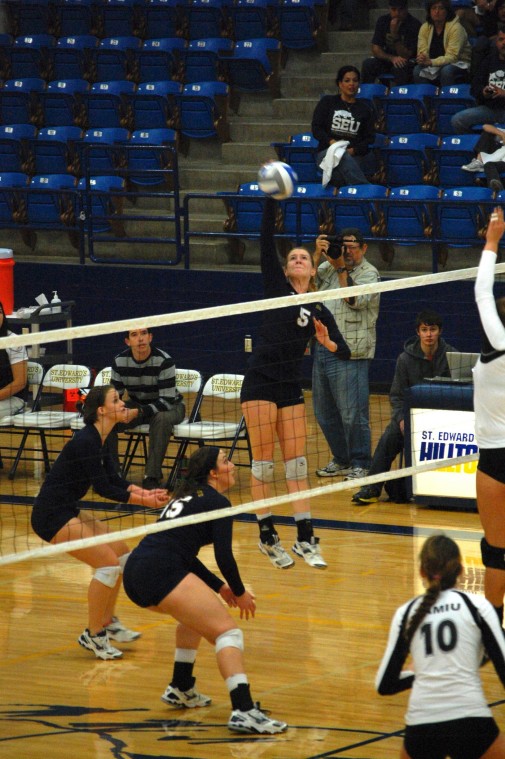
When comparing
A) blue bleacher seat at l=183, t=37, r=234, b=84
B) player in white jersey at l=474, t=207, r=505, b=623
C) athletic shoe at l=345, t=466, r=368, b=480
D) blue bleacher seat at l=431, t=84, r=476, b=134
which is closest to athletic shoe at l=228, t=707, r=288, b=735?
player in white jersey at l=474, t=207, r=505, b=623

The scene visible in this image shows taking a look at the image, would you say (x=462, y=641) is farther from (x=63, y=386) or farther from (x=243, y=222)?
(x=243, y=222)

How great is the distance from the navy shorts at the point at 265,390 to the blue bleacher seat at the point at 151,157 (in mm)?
8406

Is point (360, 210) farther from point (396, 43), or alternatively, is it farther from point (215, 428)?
point (215, 428)

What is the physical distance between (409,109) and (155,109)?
139 inches

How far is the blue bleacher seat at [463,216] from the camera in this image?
14188 mm

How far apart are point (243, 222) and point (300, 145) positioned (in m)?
1.20

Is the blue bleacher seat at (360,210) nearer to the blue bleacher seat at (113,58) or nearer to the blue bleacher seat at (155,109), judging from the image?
the blue bleacher seat at (155,109)

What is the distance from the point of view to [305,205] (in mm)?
15414

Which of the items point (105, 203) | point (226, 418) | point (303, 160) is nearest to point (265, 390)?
point (226, 418)

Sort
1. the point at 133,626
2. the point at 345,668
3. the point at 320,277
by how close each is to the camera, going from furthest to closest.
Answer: the point at 320,277 → the point at 133,626 → the point at 345,668

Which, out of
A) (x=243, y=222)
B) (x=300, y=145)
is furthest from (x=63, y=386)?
(x=300, y=145)

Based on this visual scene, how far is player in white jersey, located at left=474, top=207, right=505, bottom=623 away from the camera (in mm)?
6508

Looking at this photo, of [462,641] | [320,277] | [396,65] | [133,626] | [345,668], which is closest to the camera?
[462,641]

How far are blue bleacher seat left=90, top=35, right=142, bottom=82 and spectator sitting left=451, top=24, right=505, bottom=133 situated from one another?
5230 mm
